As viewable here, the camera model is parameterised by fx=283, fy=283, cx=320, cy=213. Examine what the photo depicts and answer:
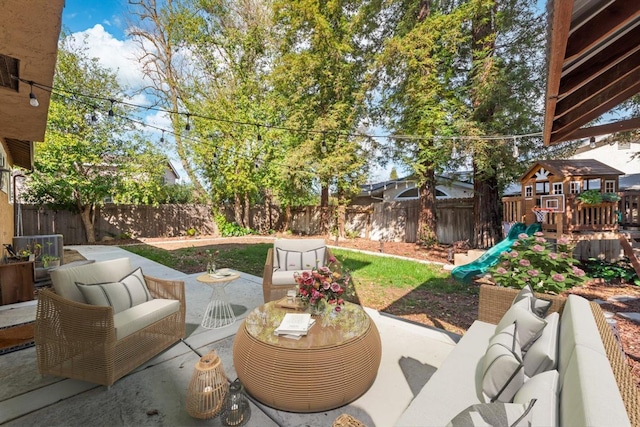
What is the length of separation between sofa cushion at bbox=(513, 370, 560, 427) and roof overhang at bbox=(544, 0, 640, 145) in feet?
5.26

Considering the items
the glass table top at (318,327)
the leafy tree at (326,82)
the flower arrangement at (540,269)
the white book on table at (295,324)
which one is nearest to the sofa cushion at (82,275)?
the glass table top at (318,327)

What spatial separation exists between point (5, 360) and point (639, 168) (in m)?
17.1

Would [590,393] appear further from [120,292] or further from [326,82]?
[326,82]

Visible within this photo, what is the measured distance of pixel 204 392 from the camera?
182cm

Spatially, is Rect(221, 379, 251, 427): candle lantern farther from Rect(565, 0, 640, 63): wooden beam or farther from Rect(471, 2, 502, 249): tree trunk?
Rect(471, 2, 502, 249): tree trunk

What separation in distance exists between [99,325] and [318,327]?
164 centimetres

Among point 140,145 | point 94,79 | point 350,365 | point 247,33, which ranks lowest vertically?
point 350,365

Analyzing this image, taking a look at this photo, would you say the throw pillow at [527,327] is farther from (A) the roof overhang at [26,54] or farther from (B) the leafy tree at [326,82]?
(B) the leafy tree at [326,82]

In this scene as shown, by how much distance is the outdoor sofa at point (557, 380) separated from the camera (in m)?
0.89

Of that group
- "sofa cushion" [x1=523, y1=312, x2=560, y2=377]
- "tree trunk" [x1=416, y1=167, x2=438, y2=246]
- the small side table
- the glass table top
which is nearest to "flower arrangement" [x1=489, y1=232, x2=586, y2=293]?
"sofa cushion" [x1=523, y1=312, x2=560, y2=377]

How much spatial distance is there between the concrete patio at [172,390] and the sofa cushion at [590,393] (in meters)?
1.12

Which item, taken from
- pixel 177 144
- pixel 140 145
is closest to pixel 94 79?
pixel 140 145

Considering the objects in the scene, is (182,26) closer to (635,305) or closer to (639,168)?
(635,305)

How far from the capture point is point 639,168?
1062cm
